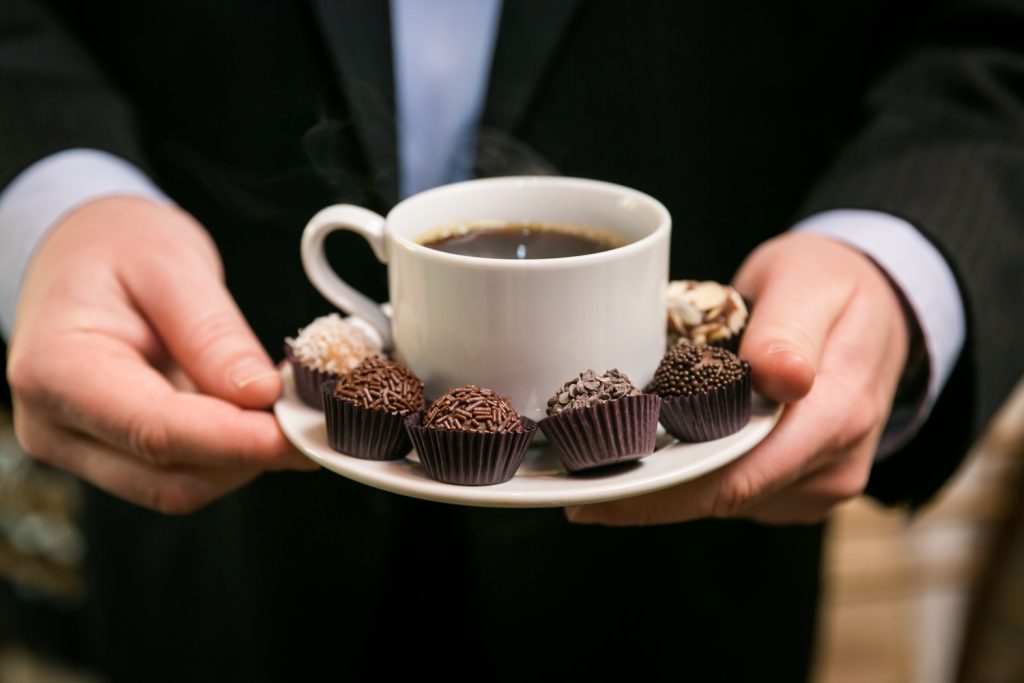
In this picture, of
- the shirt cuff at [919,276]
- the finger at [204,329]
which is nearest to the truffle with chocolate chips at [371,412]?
the finger at [204,329]

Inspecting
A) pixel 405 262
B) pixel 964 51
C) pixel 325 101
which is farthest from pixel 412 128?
pixel 964 51

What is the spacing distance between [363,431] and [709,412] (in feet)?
1.14

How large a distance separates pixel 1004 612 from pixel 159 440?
2499mm

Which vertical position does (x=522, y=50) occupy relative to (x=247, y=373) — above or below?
above

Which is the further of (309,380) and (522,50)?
(522,50)

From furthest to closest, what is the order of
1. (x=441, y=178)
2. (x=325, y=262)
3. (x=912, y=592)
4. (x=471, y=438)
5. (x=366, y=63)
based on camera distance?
1. (x=912, y=592)
2. (x=441, y=178)
3. (x=366, y=63)
4. (x=325, y=262)
5. (x=471, y=438)

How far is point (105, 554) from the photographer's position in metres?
1.76

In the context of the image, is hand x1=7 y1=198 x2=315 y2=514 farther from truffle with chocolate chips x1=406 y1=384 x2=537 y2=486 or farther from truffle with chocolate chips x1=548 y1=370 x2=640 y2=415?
truffle with chocolate chips x1=548 y1=370 x2=640 y2=415

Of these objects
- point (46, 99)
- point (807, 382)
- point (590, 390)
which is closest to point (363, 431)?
point (590, 390)

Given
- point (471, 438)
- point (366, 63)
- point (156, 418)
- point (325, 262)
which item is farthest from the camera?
point (366, 63)

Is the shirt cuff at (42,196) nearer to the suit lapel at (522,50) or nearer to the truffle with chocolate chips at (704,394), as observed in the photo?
the suit lapel at (522,50)

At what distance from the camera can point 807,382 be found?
2.99ft

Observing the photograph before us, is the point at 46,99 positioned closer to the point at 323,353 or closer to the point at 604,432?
the point at 323,353

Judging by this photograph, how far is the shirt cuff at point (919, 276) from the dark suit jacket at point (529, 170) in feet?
0.06
